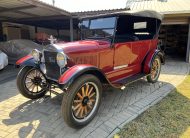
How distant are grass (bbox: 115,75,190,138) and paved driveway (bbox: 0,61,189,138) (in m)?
0.16

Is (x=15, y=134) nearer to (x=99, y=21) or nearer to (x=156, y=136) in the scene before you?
(x=156, y=136)

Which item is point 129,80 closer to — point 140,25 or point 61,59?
point 61,59

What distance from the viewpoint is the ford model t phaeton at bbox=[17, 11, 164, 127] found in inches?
123

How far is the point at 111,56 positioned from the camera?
409 centimetres

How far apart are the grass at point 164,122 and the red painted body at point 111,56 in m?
1.08

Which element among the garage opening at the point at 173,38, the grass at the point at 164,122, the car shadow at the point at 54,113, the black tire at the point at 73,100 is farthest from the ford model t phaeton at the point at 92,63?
the garage opening at the point at 173,38

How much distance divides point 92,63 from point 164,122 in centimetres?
174

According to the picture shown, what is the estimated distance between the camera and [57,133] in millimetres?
3080

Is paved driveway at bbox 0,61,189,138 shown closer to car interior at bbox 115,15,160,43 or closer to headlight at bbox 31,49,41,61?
headlight at bbox 31,49,41,61

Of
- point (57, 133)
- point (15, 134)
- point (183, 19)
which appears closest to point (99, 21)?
point (57, 133)

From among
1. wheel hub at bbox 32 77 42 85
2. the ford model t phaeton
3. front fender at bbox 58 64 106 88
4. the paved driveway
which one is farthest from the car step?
wheel hub at bbox 32 77 42 85

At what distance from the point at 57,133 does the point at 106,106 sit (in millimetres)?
1292

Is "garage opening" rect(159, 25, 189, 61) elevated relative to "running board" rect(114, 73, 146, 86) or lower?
elevated

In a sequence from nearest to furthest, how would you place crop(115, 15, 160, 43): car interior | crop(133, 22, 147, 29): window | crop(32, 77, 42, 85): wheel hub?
crop(32, 77, 42, 85): wheel hub < crop(115, 15, 160, 43): car interior < crop(133, 22, 147, 29): window
